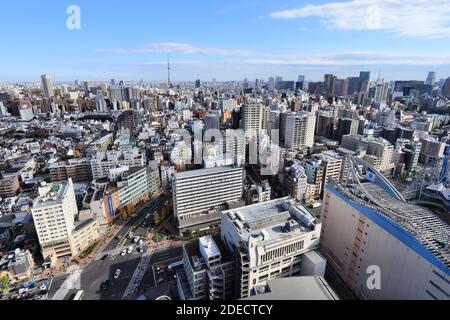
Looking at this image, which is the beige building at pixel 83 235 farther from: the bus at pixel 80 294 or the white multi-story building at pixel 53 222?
the bus at pixel 80 294

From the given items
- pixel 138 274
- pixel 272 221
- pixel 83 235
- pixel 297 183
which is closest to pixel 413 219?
pixel 272 221

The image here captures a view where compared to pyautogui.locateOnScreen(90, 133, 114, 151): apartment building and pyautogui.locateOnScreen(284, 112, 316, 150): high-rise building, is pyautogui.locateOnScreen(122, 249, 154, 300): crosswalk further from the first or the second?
pyautogui.locateOnScreen(284, 112, 316, 150): high-rise building

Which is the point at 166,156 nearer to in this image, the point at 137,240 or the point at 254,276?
the point at 137,240

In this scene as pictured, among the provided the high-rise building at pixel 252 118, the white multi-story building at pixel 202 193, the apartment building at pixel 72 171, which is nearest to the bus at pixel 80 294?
the white multi-story building at pixel 202 193

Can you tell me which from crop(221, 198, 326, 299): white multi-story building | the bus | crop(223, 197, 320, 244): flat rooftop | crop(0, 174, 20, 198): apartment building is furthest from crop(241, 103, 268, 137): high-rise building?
the bus

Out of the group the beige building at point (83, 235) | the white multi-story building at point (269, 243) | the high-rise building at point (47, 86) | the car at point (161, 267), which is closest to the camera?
the white multi-story building at point (269, 243)

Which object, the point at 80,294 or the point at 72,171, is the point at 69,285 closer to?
the point at 80,294

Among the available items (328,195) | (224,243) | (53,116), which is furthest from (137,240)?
(53,116)
